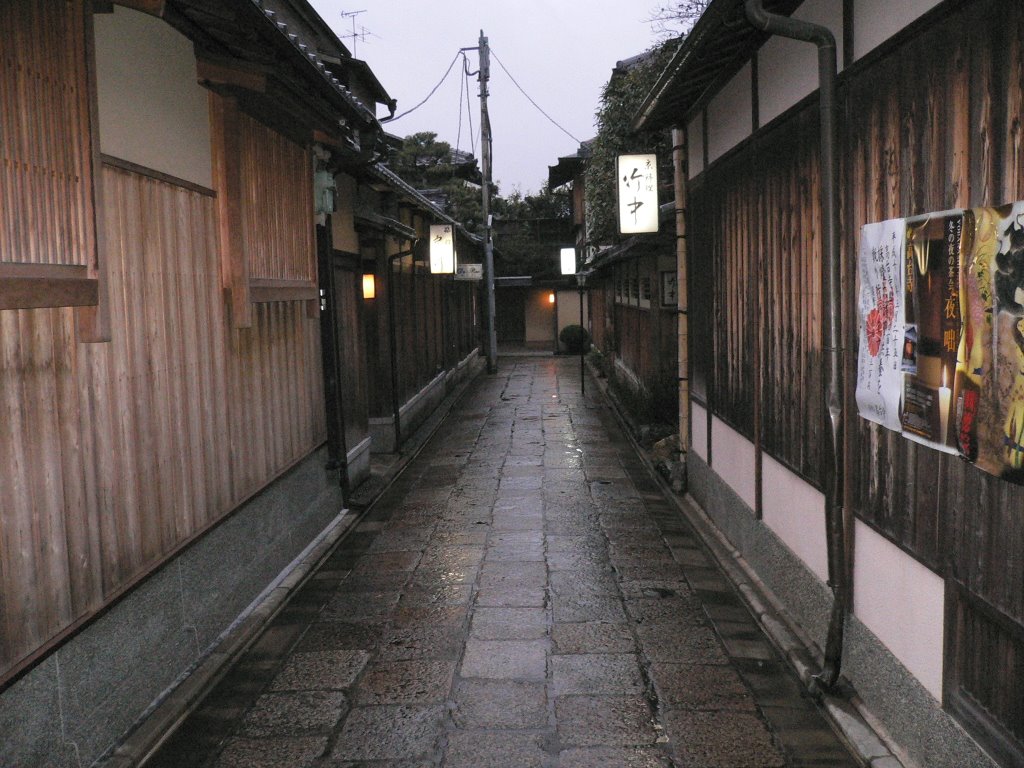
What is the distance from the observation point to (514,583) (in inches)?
404

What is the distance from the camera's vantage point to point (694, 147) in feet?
44.4

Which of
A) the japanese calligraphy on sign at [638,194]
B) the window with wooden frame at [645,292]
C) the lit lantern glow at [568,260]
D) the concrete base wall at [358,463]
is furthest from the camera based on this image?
the lit lantern glow at [568,260]

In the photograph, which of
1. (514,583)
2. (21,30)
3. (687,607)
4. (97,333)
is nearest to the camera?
(21,30)

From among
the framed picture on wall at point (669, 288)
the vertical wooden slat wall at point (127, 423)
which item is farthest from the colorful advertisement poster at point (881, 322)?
the framed picture on wall at point (669, 288)

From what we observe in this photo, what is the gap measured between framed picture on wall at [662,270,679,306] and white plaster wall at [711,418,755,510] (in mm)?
6583

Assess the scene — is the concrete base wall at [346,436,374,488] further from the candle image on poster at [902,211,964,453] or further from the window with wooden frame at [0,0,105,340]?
the candle image on poster at [902,211,964,453]

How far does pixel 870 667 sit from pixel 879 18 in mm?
4746

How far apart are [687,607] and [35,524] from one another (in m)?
6.41

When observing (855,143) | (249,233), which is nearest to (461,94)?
(249,233)

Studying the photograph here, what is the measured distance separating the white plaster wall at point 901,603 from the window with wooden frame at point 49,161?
A: 571 cm

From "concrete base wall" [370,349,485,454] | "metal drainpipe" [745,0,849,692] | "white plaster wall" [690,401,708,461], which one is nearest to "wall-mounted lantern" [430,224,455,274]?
"concrete base wall" [370,349,485,454]

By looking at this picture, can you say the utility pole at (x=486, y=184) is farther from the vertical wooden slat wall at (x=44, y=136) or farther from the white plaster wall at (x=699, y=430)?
the vertical wooden slat wall at (x=44, y=136)

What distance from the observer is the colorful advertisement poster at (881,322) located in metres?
5.77

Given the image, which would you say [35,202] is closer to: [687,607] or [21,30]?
[21,30]
